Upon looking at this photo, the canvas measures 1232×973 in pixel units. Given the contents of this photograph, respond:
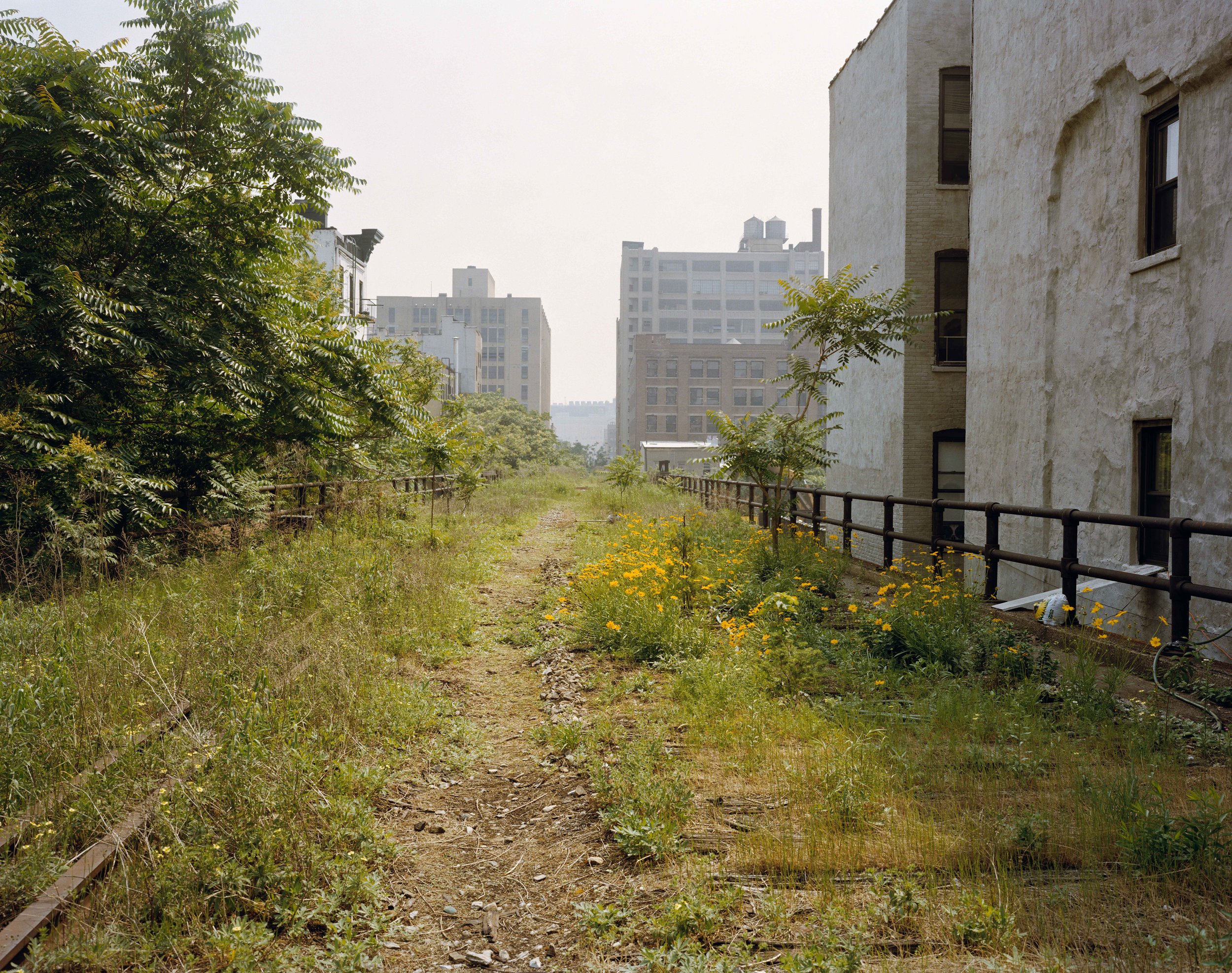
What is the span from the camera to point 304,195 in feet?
40.2

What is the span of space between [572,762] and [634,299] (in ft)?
436

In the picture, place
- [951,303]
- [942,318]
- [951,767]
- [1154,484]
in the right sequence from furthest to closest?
[951,303], [942,318], [1154,484], [951,767]

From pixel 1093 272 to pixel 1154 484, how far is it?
318 centimetres

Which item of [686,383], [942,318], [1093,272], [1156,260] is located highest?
[686,383]

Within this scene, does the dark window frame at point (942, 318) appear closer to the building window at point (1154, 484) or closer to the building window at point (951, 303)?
the building window at point (951, 303)

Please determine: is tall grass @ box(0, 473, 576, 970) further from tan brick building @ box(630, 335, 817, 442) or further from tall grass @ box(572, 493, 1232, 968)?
tan brick building @ box(630, 335, 817, 442)

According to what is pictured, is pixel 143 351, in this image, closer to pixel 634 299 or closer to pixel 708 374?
pixel 708 374

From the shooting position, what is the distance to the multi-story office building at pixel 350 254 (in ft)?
144

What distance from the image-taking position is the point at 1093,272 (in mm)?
10688

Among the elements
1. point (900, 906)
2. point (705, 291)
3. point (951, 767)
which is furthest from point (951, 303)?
point (705, 291)

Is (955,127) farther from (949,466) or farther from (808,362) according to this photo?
(808,362)

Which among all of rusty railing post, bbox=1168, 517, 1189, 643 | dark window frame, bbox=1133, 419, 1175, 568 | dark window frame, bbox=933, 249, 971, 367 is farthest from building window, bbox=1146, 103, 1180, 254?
dark window frame, bbox=933, 249, 971, 367

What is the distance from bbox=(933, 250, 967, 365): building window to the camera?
17.8 metres

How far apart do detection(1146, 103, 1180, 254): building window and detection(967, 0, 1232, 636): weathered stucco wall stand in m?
0.12
